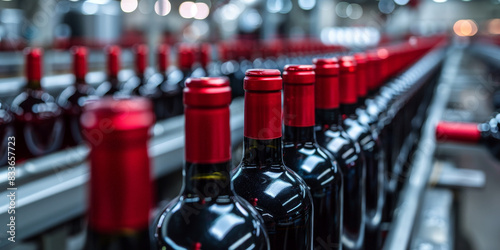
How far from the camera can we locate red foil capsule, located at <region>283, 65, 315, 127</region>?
21.3 inches

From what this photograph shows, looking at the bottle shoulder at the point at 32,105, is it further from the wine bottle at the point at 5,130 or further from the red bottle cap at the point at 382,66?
the red bottle cap at the point at 382,66

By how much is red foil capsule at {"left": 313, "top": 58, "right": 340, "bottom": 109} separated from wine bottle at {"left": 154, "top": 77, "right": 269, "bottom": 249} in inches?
10.5

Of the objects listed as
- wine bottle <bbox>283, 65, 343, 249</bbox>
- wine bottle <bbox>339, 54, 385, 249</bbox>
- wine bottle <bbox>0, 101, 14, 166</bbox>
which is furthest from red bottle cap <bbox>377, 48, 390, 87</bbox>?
wine bottle <bbox>0, 101, 14, 166</bbox>

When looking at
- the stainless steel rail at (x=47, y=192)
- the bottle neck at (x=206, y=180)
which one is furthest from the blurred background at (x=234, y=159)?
the bottle neck at (x=206, y=180)

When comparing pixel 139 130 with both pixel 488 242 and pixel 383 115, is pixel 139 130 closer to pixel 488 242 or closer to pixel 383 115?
pixel 383 115

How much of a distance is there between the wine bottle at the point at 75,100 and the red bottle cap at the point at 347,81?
0.59 meters

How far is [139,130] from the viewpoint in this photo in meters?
0.25

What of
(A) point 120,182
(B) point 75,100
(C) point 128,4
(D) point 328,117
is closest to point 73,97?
(B) point 75,100

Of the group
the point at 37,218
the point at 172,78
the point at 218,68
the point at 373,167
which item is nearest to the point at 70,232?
the point at 37,218

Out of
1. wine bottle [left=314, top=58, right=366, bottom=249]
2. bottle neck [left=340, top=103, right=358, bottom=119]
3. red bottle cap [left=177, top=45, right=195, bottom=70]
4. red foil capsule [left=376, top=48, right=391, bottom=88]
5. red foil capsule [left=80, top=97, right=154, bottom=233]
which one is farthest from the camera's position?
red bottle cap [left=177, top=45, right=195, bottom=70]

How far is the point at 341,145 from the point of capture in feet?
2.28

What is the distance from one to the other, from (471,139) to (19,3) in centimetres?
718

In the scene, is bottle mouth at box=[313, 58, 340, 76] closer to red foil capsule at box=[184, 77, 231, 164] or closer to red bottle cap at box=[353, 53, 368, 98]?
red bottle cap at box=[353, 53, 368, 98]

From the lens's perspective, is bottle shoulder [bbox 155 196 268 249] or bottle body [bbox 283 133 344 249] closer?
bottle shoulder [bbox 155 196 268 249]
